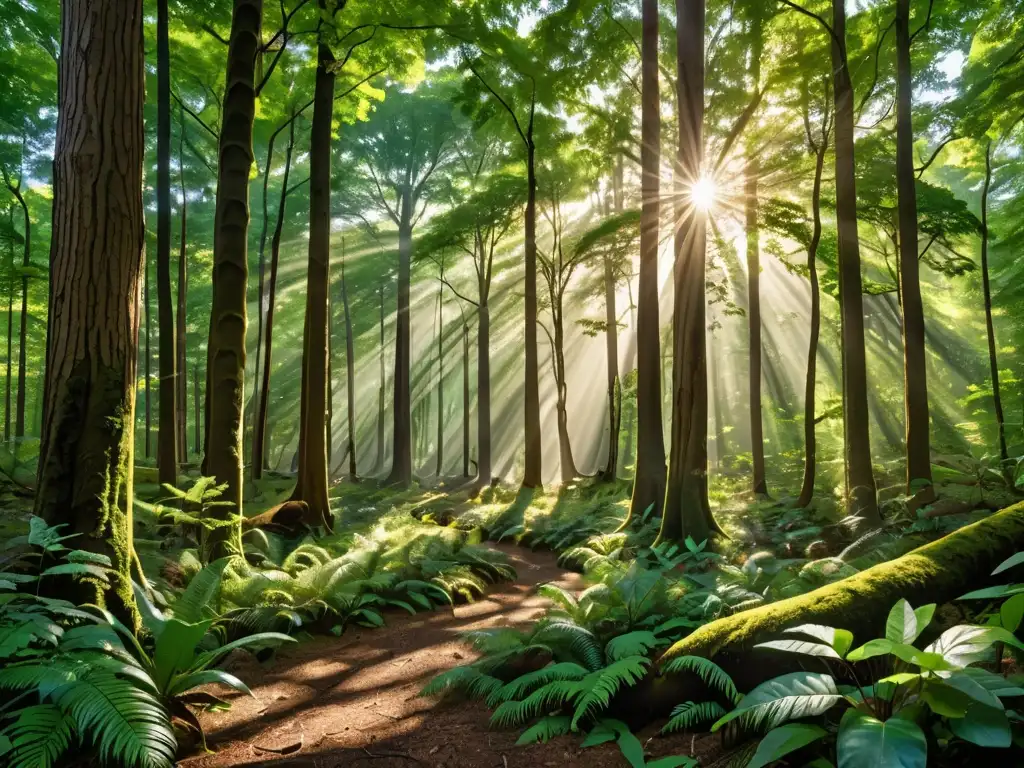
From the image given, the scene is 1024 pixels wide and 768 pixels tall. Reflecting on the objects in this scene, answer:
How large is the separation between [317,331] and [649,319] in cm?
604

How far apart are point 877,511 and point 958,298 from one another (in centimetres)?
2553

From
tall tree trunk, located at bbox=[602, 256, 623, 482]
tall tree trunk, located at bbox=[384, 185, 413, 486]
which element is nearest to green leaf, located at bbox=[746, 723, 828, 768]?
tall tree trunk, located at bbox=[602, 256, 623, 482]

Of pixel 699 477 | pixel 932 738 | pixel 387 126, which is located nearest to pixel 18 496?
pixel 699 477

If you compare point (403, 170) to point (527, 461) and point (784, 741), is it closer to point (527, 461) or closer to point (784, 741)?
point (527, 461)

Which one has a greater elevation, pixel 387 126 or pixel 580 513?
pixel 387 126

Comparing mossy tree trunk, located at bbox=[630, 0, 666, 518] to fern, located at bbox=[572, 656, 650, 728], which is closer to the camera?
fern, located at bbox=[572, 656, 650, 728]

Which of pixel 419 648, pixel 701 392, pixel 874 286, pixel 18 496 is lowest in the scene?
pixel 419 648

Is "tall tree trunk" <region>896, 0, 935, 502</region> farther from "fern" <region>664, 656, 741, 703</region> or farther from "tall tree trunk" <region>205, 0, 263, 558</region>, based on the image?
"tall tree trunk" <region>205, 0, 263, 558</region>

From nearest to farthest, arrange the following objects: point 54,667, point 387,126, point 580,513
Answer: point 54,667 → point 580,513 → point 387,126

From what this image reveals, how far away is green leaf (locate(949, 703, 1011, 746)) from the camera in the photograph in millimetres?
1747

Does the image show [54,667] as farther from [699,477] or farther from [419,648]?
[699,477]

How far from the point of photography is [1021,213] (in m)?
15.0

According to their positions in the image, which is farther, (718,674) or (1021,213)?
(1021,213)

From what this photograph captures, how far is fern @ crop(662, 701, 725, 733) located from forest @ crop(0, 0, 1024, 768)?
0.02 m
